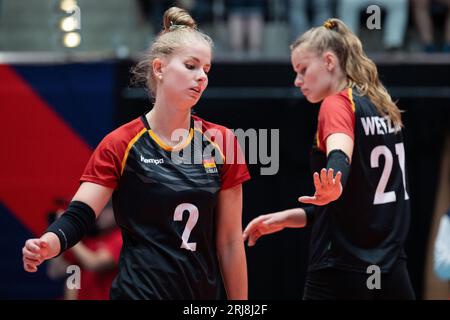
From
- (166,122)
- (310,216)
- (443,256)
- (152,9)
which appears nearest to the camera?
(166,122)

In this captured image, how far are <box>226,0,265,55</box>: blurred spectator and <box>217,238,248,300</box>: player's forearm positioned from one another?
5069 millimetres

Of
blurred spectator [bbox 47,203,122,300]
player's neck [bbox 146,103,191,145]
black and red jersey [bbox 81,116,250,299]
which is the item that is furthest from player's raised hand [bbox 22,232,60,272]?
blurred spectator [bbox 47,203,122,300]

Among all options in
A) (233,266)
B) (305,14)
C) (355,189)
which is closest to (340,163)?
(355,189)

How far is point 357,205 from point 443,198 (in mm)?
3525

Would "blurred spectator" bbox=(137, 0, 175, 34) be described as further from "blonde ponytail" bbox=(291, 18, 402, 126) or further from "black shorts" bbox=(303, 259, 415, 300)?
"black shorts" bbox=(303, 259, 415, 300)

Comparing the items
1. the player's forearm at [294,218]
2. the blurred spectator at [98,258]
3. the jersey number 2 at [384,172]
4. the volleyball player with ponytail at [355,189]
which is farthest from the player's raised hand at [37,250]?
the blurred spectator at [98,258]

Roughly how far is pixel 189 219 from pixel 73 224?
1.55 feet

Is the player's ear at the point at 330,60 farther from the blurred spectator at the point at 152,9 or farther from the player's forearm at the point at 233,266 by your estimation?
the blurred spectator at the point at 152,9

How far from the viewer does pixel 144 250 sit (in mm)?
3311

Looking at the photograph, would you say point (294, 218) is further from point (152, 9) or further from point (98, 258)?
point (152, 9)

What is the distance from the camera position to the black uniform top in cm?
383

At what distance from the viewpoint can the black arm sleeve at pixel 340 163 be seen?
3.41 m

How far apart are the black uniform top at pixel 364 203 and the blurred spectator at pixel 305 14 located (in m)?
4.51

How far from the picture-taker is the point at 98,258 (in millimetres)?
5652
